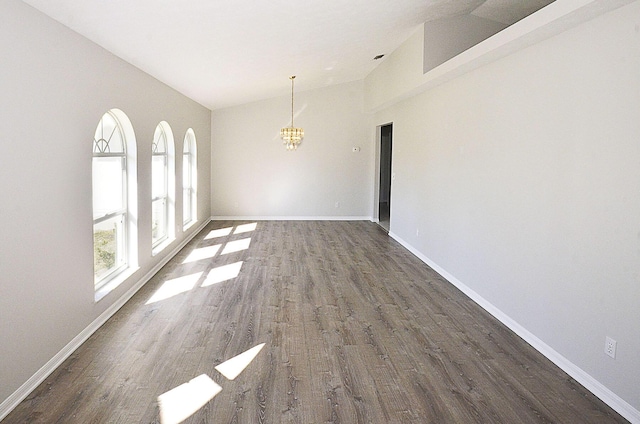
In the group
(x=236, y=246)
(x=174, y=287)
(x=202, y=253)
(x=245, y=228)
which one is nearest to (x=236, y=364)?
(x=174, y=287)

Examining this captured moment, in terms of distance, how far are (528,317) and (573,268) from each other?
0.80m

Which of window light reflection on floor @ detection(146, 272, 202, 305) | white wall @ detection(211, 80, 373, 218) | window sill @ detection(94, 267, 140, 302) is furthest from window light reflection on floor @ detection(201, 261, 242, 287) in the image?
white wall @ detection(211, 80, 373, 218)

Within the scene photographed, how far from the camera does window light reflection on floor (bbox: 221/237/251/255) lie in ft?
25.1

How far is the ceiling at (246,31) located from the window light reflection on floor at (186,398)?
2.57 meters

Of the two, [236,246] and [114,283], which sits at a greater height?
[114,283]

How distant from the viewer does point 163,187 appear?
6961 mm

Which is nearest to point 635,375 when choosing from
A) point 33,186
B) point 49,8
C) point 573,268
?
point 573,268

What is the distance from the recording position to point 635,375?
2.83 metres

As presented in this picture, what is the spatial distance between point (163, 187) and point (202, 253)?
3.89 feet

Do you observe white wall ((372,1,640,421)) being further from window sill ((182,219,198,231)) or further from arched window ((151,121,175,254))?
window sill ((182,219,198,231))

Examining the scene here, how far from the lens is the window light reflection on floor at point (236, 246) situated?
7.65 metres

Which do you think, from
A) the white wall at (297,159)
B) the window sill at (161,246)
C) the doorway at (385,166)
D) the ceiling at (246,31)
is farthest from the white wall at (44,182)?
the doorway at (385,166)

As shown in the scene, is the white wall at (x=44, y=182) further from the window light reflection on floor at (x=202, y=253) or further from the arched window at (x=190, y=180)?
the arched window at (x=190, y=180)

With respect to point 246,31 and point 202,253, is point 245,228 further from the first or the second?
point 246,31
